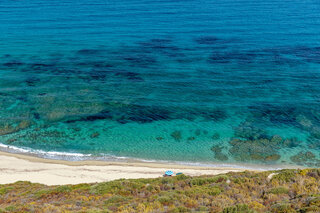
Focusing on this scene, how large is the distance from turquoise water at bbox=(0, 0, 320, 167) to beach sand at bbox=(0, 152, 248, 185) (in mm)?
1455

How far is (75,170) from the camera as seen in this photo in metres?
24.1

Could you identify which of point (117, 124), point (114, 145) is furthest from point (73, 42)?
point (114, 145)

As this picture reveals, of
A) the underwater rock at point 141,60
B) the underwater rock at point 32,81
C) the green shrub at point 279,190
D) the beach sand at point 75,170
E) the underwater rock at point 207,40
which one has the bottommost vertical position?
the beach sand at point 75,170

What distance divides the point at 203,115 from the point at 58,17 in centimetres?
6473

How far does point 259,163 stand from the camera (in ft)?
84.2

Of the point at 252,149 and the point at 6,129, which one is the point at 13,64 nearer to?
the point at 6,129

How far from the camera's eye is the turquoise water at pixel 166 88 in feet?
91.9

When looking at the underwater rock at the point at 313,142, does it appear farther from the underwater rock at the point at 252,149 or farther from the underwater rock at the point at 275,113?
the underwater rock at the point at 252,149

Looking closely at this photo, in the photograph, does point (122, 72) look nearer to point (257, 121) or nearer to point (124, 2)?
point (257, 121)

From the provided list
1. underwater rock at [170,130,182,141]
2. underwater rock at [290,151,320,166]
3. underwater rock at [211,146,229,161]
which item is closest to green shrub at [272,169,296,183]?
underwater rock at [211,146,229,161]

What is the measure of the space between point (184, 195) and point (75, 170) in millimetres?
12830

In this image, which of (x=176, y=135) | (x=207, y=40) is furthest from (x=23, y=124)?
(x=207, y=40)

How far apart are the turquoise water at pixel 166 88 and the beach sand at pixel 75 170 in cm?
145

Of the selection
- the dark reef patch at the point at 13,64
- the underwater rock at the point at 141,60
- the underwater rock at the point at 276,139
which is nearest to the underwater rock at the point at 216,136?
the underwater rock at the point at 276,139
